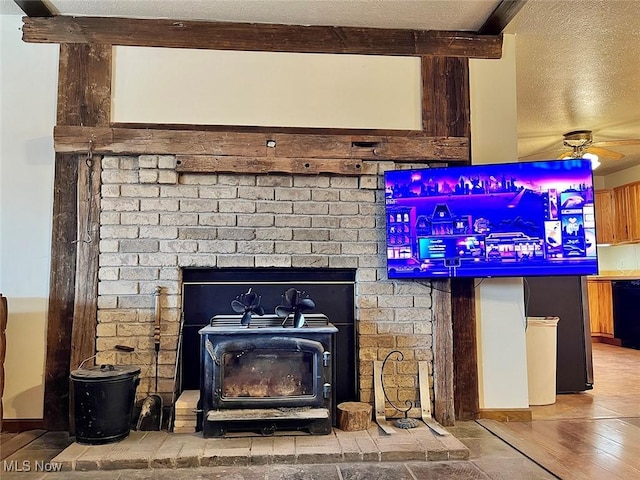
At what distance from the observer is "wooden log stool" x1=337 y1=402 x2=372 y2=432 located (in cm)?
279

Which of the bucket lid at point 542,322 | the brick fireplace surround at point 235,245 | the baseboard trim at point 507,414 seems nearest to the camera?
the brick fireplace surround at point 235,245

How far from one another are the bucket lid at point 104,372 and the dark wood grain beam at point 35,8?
7.30 ft

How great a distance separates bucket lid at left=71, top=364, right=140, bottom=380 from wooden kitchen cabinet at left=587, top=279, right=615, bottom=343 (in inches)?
255

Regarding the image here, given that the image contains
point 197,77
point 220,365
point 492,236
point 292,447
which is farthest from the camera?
point 197,77

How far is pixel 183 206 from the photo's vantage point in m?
3.10

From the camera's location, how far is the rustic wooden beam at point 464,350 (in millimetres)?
3145

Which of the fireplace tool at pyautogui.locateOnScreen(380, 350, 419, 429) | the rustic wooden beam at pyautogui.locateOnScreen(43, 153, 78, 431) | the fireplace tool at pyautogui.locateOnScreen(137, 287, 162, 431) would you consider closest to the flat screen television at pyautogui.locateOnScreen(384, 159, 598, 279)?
the fireplace tool at pyautogui.locateOnScreen(380, 350, 419, 429)

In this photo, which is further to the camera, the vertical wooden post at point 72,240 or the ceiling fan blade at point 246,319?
the vertical wooden post at point 72,240

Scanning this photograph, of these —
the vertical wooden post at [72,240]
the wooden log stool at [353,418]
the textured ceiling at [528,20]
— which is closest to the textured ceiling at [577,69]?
the textured ceiling at [528,20]

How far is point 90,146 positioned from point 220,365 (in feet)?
5.16

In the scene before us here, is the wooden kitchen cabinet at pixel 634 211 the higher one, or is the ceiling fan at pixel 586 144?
the ceiling fan at pixel 586 144

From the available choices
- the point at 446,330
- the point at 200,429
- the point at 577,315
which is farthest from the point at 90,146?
the point at 577,315

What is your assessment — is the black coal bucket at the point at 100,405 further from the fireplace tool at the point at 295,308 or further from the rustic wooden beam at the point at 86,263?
the fireplace tool at the point at 295,308

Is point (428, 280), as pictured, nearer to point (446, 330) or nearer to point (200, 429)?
point (446, 330)
